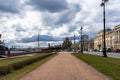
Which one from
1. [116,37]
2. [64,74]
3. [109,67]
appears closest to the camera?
[64,74]

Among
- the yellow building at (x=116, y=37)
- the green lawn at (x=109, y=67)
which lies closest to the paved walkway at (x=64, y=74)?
the green lawn at (x=109, y=67)

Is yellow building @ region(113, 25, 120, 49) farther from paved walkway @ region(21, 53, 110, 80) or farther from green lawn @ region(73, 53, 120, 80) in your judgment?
paved walkway @ region(21, 53, 110, 80)

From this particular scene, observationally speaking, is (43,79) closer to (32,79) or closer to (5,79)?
(32,79)

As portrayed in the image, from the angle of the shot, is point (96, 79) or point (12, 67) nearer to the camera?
point (96, 79)

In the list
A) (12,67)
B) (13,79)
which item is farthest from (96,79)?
(12,67)

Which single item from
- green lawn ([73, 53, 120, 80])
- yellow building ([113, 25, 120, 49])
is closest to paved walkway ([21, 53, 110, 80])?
green lawn ([73, 53, 120, 80])

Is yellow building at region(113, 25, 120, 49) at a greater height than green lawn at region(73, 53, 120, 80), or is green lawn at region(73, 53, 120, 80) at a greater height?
yellow building at region(113, 25, 120, 49)

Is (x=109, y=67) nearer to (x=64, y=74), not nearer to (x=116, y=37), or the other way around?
(x=64, y=74)

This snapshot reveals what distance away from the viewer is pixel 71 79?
17.0 m

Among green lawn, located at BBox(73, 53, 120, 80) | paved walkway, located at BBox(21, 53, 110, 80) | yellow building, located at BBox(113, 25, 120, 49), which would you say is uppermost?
yellow building, located at BBox(113, 25, 120, 49)

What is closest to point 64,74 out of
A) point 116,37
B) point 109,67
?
point 109,67

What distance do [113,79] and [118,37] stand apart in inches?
5711

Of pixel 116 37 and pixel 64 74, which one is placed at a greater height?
pixel 116 37

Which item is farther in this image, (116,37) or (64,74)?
(116,37)
